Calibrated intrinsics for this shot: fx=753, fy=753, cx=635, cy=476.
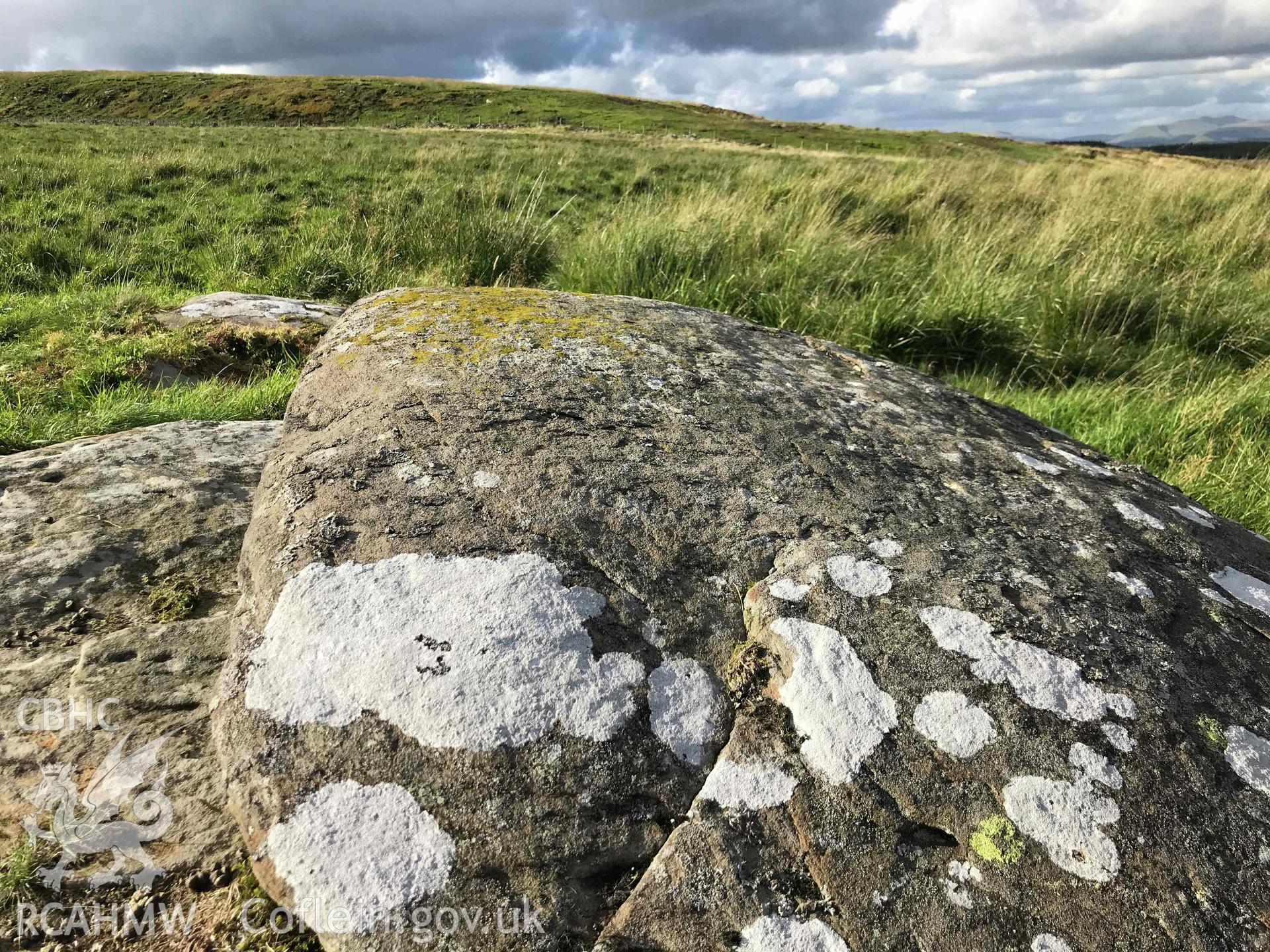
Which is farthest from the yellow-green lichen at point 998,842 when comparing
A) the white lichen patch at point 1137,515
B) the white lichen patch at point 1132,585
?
the white lichen patch at point 1137,515

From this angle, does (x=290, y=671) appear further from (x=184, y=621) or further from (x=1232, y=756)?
(x=1232, y=756)

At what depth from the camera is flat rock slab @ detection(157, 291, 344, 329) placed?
14.7 feet

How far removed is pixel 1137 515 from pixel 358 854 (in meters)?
2.02

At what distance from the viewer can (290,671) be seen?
134 centimetres

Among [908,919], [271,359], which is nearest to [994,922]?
[908,919]

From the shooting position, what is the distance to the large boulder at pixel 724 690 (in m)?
1.12

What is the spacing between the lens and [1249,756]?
1.34 metres

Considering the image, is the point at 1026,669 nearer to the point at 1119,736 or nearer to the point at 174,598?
the point at 1119,736

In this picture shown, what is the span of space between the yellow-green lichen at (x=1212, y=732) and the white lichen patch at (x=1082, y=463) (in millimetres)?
1000

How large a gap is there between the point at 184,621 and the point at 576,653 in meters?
1.02

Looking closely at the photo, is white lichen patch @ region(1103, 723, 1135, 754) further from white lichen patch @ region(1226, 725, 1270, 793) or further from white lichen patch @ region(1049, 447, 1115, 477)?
white lichen patch @ region(1049, 447, 1115, 477)

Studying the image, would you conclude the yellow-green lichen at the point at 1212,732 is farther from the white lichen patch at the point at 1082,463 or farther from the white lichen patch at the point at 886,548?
the white lichen patch at the point at 1082,463

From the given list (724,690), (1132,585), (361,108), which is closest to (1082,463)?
(1132,585)

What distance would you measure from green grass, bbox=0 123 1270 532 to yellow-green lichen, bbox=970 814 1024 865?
2970 millimetres
